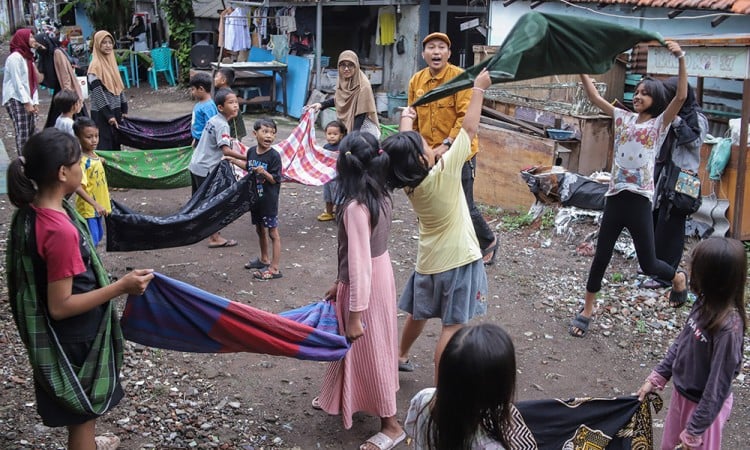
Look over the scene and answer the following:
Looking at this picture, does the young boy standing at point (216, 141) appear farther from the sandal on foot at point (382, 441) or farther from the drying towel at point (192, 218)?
the sandal on foot at point (382, 441)

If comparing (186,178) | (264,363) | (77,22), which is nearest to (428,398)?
(264,363)

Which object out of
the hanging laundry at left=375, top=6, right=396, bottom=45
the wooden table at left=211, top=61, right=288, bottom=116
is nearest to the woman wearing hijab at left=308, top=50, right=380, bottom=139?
the hanging laundry at left=375, top=6, right=396, bottom=45

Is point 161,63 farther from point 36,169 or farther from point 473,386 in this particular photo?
point 473,386

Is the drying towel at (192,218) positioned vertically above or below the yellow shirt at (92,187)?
below

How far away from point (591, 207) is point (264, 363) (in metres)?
3.87

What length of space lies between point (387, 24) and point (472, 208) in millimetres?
8807

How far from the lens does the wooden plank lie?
25.4 ft

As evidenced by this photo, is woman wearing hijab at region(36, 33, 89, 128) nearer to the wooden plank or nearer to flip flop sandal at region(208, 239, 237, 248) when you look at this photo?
flip flop sandal at region(208, 239, 237, 248)

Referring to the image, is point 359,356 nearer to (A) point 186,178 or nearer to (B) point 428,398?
(B) point 428,398

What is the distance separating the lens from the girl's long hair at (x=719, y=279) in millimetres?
2566

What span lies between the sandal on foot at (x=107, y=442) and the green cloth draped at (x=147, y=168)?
13.2 ft

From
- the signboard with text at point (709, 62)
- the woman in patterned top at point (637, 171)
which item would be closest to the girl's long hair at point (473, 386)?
the woman in patterned top at point (637, 171)

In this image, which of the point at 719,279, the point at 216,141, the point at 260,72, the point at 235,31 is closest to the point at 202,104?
the point at 216,141

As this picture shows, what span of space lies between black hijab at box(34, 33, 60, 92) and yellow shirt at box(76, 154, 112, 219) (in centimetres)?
387
